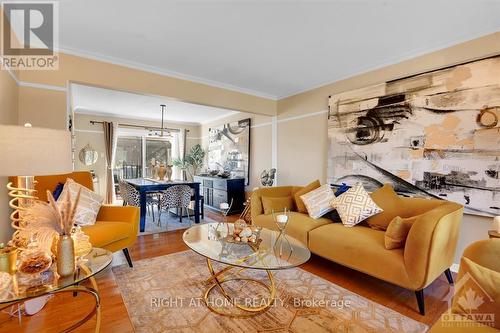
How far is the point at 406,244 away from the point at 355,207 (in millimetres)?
829

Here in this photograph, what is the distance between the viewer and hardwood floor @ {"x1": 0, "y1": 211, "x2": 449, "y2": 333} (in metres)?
1.83

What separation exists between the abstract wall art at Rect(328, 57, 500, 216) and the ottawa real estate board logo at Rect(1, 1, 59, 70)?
12.2ft

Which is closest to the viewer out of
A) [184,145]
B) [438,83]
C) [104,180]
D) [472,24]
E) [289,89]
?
[472,24]

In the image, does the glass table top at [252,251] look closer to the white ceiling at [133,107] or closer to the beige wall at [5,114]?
the beige wall at [5,114]

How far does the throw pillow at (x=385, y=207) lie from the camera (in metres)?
2.72

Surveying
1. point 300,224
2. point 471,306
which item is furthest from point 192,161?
point 471,306

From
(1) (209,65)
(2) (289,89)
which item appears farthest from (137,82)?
(2) (289,89)

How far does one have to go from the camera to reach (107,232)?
2576 mm

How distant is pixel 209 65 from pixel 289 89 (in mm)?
Result: 1689

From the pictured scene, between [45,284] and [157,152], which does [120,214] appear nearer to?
[45,284]

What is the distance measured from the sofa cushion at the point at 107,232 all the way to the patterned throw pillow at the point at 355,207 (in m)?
2.50

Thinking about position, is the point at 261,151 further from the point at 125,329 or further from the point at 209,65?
the point at 125,329

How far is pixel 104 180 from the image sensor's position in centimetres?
656

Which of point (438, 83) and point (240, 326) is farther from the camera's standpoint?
point (438, 83)
